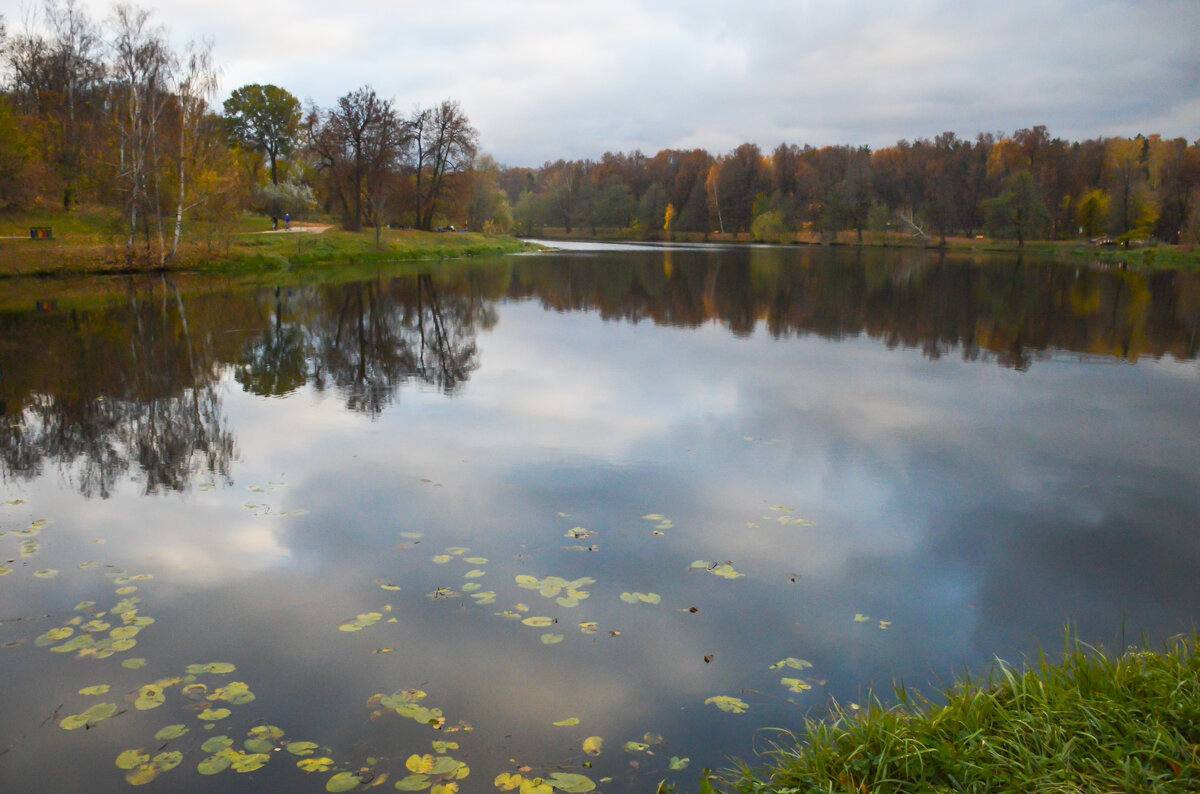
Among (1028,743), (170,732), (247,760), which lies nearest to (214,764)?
(247,760)

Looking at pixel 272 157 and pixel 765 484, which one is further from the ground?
pixel 272 157

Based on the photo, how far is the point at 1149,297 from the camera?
30.4 meters

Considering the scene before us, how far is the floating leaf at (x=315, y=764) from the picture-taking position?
4035 millimetres

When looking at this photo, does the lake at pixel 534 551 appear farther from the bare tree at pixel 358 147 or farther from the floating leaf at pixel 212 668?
the bare tree at pixel 358 147

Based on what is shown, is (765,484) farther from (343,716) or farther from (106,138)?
(106,138)

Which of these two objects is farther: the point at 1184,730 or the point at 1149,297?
the point at 1149,297

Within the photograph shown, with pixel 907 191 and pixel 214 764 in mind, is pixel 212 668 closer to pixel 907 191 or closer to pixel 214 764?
pixel 214 764

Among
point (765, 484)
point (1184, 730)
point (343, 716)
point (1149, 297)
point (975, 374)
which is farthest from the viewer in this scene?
point (1149, 297)

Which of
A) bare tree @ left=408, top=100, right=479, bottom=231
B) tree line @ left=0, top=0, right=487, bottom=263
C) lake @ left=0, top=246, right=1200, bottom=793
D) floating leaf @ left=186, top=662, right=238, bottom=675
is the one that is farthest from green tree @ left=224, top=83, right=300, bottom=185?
floating leaf @ left=186, top=662, right=238, bottom=675

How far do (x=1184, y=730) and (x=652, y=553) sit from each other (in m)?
3.71

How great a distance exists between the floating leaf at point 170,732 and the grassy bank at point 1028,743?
9.71ft

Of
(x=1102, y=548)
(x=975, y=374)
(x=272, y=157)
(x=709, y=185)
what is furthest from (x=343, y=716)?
(x=709, y=185)

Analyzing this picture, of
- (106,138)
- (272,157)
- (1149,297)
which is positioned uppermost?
(272,157)

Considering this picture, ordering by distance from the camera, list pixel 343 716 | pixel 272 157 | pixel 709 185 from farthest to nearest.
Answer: pixel 709 185 → pixel 272 157 → pixel 343 716
